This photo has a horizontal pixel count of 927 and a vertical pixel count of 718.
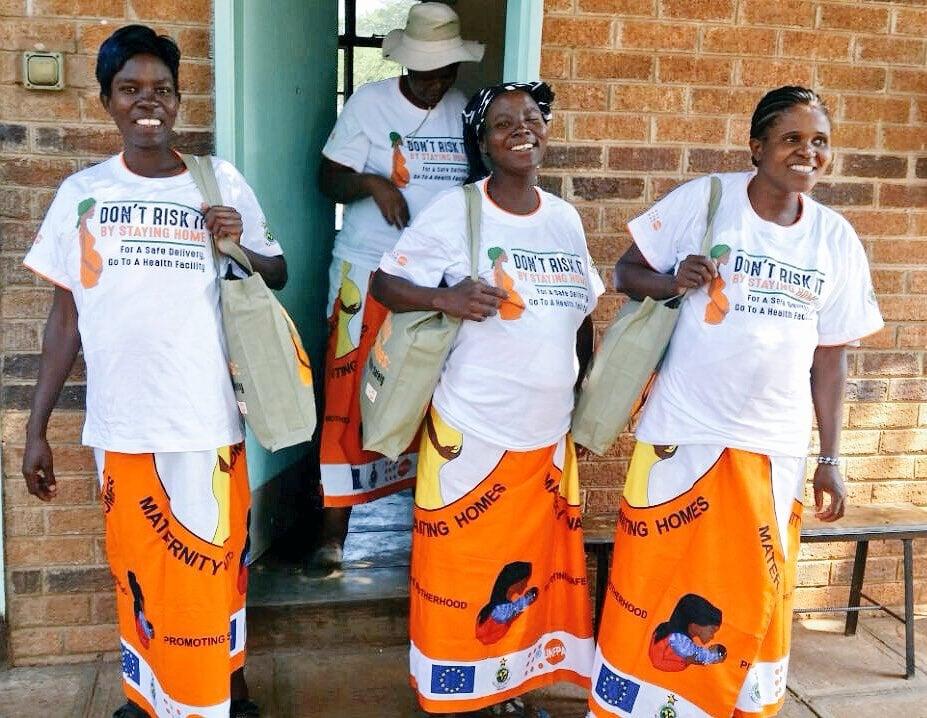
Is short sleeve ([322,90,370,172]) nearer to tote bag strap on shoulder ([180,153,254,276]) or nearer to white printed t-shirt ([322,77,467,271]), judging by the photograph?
white printed t-shirt ([322,77,467,271])

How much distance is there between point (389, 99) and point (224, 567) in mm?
1742

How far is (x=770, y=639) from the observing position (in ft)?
9.35

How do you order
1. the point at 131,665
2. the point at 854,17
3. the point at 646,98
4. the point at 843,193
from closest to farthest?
the point at 131,665 < the point at 646,98 < the point at 854,17 < the point at 843,193

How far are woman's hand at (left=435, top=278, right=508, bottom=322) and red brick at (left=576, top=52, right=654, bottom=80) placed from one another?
118cm

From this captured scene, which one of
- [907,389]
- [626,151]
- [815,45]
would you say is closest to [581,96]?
[626,151]

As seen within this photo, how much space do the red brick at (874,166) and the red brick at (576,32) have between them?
1.06 metres

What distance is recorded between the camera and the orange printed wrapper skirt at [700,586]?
2711mm

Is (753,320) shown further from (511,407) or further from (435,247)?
(435,247)

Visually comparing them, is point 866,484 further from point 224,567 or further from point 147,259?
point 147,259

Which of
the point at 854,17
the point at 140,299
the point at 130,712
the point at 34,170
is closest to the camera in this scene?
the point at 140,299

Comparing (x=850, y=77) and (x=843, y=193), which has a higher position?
(x=850, y=77)

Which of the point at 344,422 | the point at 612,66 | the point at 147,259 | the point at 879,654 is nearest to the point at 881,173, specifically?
the point at 612,66

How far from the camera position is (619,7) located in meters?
3.42

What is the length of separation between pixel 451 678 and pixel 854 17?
2.76m
